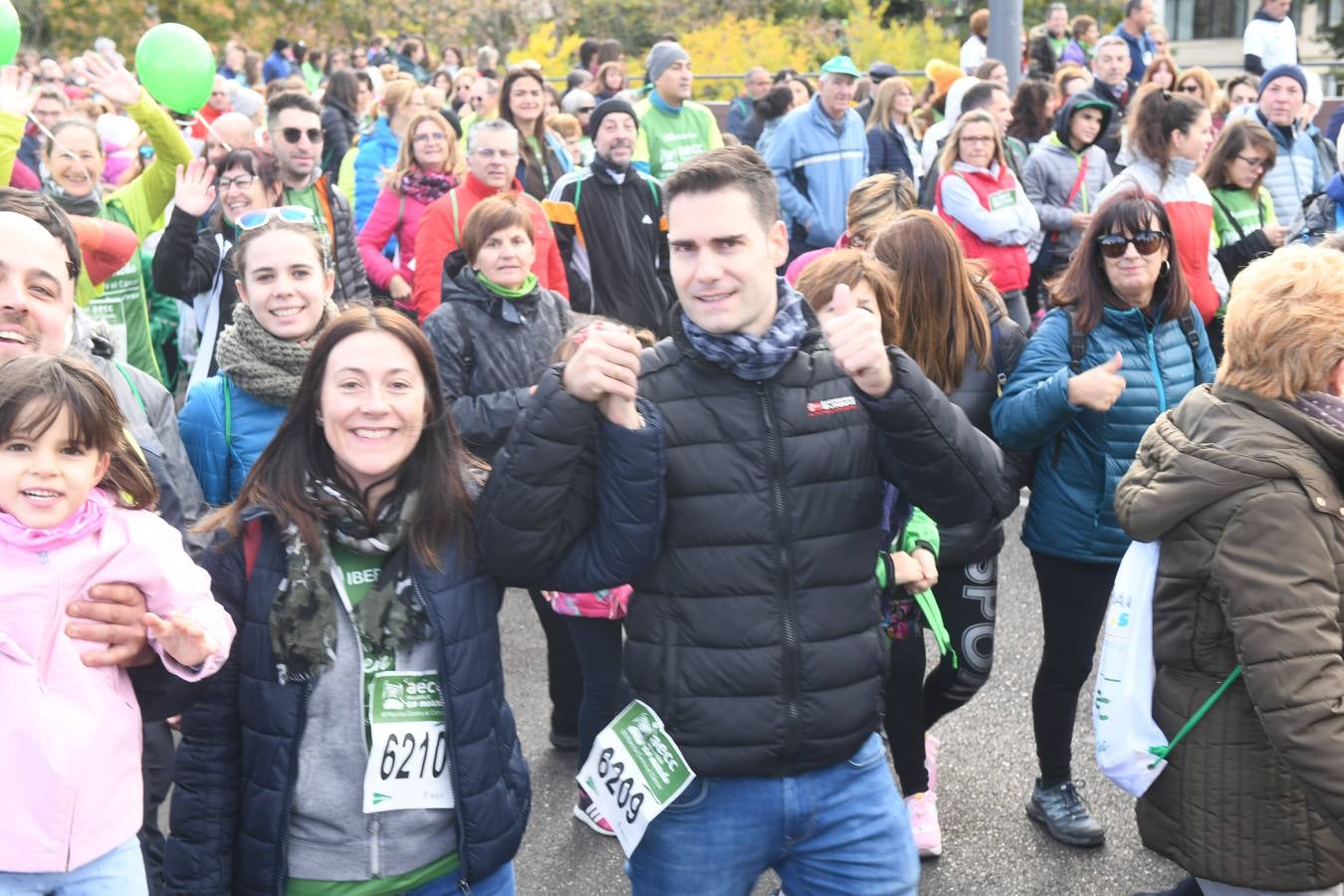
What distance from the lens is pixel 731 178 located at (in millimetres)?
2979

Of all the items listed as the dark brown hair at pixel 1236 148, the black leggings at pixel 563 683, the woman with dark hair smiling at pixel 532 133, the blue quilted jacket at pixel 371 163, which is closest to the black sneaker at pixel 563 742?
the black leggings at pixel 563 683

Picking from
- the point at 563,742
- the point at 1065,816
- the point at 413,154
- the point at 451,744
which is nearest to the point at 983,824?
the point at 1065,816

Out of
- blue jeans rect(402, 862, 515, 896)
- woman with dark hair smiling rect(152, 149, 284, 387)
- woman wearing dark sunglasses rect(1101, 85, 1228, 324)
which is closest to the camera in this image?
blue jeans rect(402, 862, 515, 896)

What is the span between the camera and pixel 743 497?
2.95m

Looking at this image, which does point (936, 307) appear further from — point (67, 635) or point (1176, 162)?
point (1176, 162)

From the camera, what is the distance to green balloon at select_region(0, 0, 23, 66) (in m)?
6.39

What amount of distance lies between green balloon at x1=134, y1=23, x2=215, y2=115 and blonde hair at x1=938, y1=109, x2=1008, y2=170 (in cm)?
397

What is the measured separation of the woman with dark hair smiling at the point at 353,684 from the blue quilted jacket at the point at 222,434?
1.16 m

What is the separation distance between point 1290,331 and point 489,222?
3.04m

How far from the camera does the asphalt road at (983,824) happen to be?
15.0 feet

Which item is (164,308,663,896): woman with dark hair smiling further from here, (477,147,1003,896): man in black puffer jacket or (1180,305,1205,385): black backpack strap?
(1180,305,1205,385): black backpack strap

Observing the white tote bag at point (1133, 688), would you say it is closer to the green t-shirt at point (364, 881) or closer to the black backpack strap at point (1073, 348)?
the black backpack strap at point (1073, 348)

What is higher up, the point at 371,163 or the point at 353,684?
the point at 371,163

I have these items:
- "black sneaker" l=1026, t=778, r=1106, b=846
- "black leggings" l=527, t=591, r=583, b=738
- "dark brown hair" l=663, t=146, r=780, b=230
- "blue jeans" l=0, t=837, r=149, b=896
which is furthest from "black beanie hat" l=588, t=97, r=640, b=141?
"blue jeans" l=0, t=837, r=149, b=896
